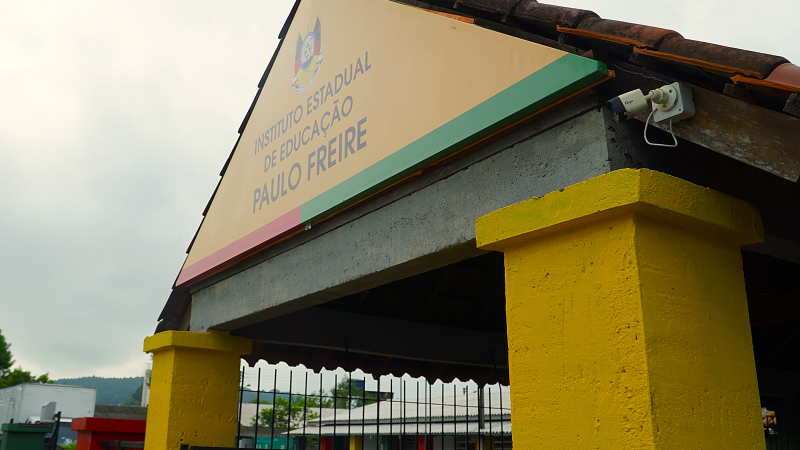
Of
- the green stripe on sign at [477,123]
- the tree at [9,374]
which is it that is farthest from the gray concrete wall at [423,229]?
the tree at [9,374]

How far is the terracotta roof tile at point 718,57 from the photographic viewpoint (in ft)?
7.31

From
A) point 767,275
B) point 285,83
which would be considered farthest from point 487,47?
point 767,275

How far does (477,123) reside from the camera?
11.0ft

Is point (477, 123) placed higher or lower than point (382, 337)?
higher

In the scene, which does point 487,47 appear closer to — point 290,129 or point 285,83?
point 290,129

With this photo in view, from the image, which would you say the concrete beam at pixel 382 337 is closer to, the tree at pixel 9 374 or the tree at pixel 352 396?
the tree at pixel 352 396

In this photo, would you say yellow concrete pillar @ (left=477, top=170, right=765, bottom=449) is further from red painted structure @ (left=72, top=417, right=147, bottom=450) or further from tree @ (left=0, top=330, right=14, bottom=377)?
tree @ (left=0, top=330, right=14, bottom=377)

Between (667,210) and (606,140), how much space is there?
45 cm

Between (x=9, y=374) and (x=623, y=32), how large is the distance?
58219 millimetres

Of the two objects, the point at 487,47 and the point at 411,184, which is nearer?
the point at 487,47

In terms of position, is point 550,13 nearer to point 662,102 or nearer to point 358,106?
point 662,102

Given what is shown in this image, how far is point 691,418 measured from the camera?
235cm

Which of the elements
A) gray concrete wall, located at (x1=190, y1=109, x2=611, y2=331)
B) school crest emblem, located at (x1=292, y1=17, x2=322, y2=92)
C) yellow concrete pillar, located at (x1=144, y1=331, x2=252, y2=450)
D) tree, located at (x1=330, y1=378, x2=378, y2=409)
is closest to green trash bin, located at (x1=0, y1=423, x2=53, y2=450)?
yellow concrete pillar, located at (x1=144, y1=331, x2=252, y2=450)

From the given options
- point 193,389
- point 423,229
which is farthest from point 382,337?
point 423,229
